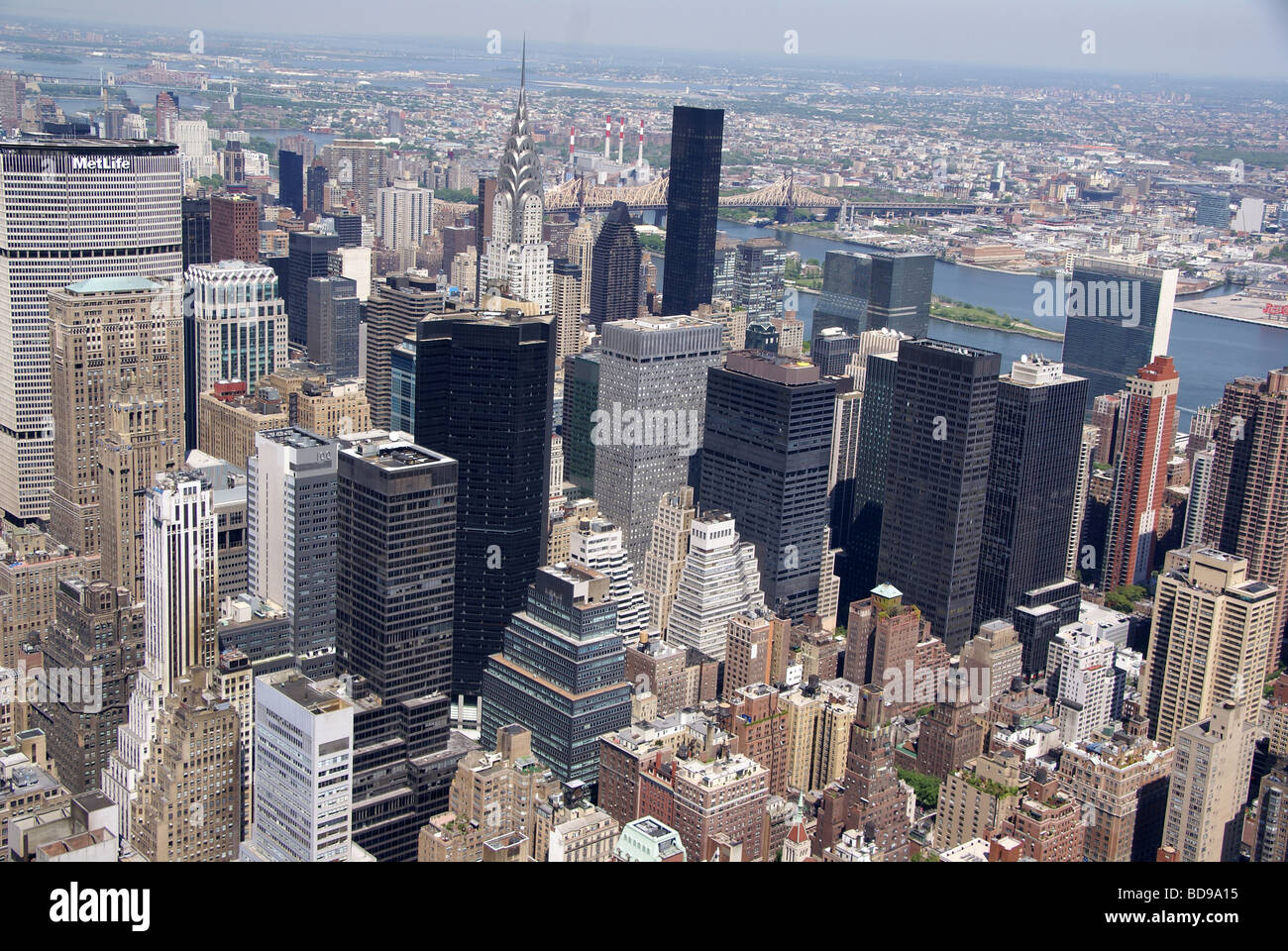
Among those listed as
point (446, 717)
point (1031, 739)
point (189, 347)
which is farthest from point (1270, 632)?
point (189, 347)

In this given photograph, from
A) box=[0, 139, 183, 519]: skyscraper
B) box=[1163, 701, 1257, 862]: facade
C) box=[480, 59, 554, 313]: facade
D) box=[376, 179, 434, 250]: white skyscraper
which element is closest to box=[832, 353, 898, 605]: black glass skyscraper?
box=[1163, 701, 1257, 862]: facade

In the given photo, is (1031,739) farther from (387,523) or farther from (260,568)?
(260,568)

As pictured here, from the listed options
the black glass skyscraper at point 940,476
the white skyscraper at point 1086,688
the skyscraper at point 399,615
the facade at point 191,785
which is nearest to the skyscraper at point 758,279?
the black glass skyscraper at point 940,476

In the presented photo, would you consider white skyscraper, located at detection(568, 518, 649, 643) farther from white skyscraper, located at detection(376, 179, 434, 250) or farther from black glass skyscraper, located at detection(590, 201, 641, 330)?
white skyscraper, located at detection(376, 179, 434, 250)

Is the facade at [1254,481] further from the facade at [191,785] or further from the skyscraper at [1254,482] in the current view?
the facade at [191,785]
